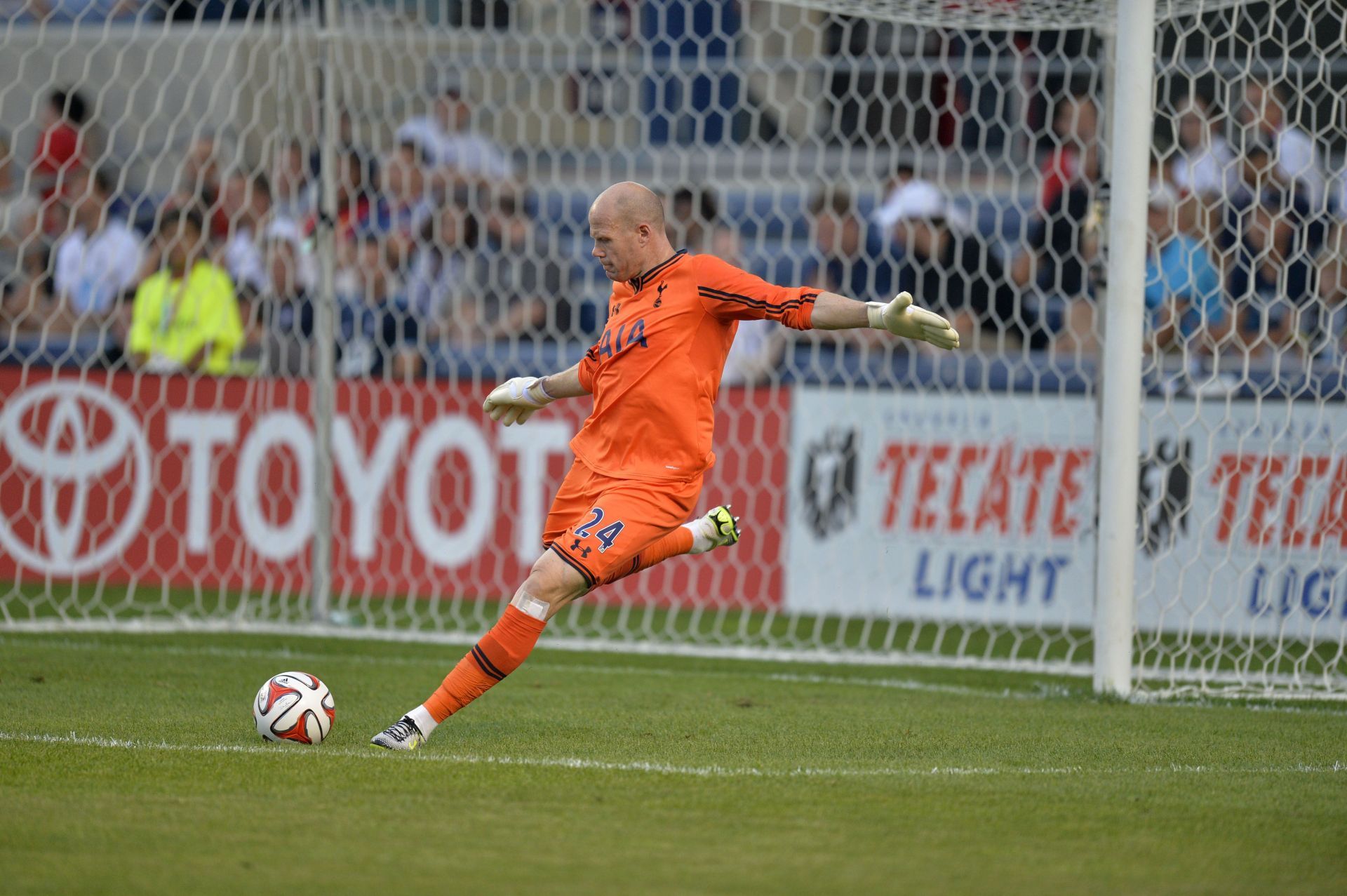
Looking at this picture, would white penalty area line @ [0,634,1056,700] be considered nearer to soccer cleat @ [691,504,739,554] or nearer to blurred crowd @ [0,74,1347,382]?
soccer cleat @ [691,504,739,554]

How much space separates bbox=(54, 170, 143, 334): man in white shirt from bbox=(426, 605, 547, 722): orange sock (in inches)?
Answer: 263

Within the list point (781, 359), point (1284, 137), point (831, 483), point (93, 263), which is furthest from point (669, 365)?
point (93, 263)

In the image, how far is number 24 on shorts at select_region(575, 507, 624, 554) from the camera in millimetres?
5453

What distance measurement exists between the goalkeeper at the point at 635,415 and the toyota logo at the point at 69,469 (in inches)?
207

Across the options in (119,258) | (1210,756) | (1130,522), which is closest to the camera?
(1210,756)

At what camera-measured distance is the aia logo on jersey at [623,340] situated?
5.68 metres

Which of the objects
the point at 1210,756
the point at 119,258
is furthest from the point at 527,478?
the point at 1210,756

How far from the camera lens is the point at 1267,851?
4.15 metres

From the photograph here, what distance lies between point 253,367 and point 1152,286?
5.57 metres

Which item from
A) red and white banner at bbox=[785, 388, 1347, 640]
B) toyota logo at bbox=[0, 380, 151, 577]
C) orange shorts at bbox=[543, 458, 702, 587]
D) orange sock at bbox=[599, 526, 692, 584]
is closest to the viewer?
orange shorts at bbox=[543, 458, 702, 587]

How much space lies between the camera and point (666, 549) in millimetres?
6027

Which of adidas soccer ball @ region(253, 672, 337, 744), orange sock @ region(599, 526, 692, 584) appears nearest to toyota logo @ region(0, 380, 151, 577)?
adidas soccer ball @ region(253, 672, 337, 744)

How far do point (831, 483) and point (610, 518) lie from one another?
14.7 feet

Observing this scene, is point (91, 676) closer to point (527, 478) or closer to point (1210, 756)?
point (527, 478)
